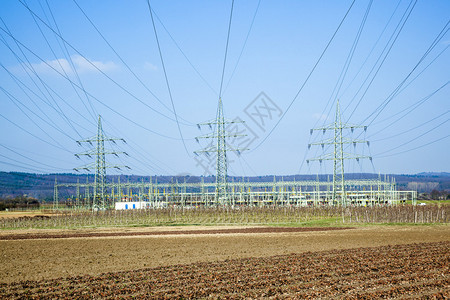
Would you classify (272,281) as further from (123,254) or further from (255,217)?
(255,217)

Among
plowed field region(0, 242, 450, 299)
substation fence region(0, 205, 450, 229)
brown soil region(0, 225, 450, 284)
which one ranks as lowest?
substation fence region(0, 205, 450, 229)

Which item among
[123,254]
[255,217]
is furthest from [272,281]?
[255,217]

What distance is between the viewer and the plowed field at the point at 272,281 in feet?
47.7

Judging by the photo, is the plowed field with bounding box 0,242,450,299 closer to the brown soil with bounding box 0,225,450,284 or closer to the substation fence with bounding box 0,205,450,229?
the brown soil with bounding box 0,225,450,284

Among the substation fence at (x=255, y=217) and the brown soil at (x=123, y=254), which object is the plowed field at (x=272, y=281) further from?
the substation fence at (x=255, y=217)

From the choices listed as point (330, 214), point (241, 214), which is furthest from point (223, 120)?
point (330, 214)

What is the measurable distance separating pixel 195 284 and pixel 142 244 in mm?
16640

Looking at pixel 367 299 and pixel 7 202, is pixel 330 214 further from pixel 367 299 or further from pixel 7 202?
pixel 7 202

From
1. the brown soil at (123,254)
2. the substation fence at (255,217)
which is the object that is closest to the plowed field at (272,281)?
the brown soil at (123,254)

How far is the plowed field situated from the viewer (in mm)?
14531

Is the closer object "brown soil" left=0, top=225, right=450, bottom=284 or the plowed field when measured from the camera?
the plowed field

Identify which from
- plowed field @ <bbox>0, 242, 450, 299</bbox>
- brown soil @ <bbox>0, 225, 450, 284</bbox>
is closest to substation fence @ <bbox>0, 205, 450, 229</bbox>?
brown soil @ <bbox>0, 225, 450, 284</bbox>

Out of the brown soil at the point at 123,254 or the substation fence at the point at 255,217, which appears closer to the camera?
the brown soil at the point at 123,254

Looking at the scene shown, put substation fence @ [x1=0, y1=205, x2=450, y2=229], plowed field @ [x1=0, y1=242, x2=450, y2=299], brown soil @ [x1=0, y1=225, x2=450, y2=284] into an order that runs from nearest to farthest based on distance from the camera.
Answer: plowed field @ [x1=0, y1=242, x2=450, y2=299] < brown soil @ [x1=0, y1=225, x2=450, y2=284] < substation fence @ [x1=0, y1=205, x2=450, y2=229]
